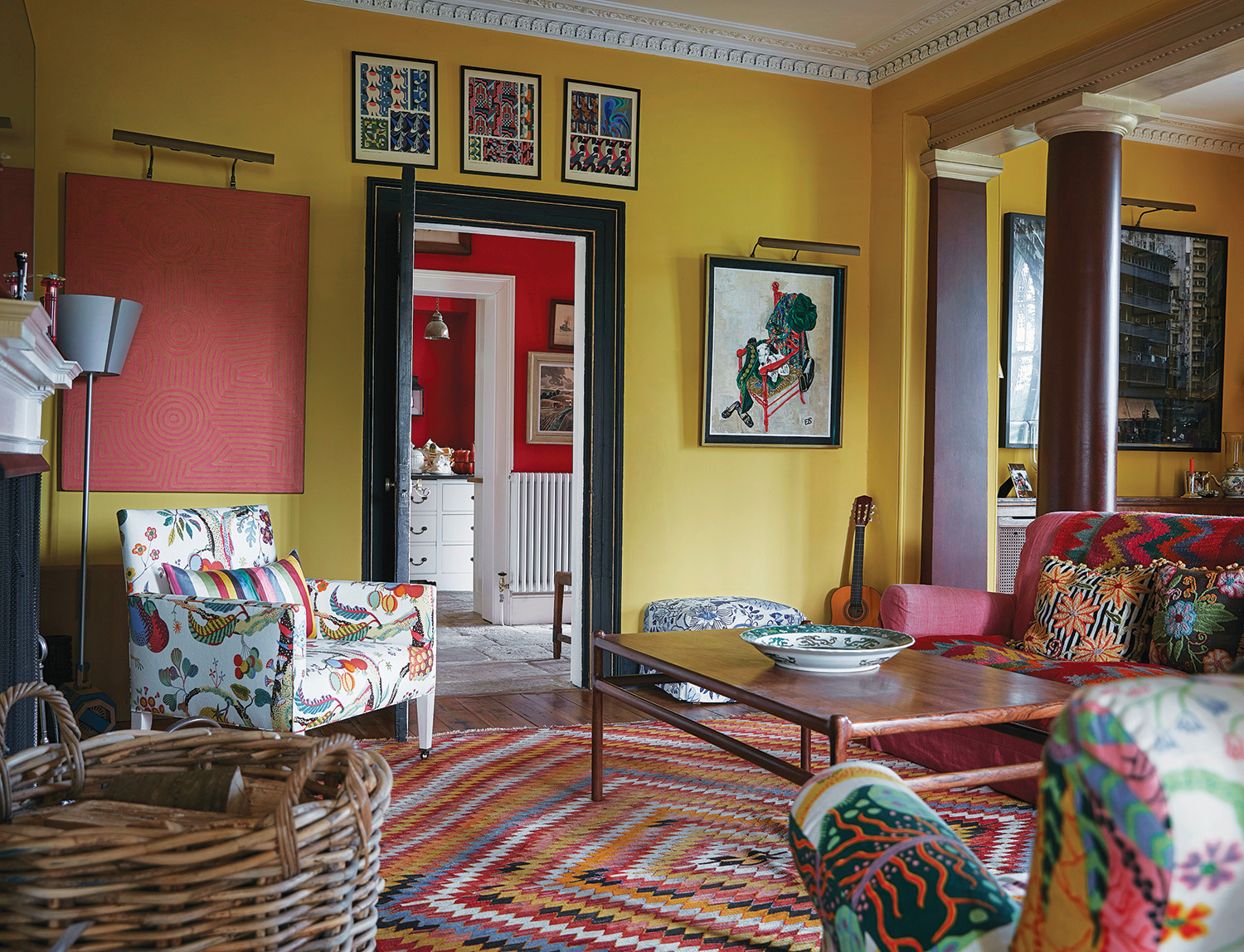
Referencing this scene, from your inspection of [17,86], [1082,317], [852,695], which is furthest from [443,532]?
[852,695]

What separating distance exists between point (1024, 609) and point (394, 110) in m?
3.12

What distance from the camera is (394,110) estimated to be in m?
4.22

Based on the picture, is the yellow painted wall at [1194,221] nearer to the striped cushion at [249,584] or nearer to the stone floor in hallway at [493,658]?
the stone floor in hallway at [493,658]

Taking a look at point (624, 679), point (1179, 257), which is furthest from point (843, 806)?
point (1179, 257)

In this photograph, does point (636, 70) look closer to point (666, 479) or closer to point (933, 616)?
point (666, 479)

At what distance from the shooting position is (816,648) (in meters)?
2.28

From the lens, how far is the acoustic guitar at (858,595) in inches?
190

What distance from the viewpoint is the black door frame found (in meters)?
4.21

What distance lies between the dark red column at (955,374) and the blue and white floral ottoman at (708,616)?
2.68 ft

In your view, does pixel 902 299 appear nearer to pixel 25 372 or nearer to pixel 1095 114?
pixel 1095 114

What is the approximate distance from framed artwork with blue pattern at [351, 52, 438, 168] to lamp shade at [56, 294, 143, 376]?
4.06ft

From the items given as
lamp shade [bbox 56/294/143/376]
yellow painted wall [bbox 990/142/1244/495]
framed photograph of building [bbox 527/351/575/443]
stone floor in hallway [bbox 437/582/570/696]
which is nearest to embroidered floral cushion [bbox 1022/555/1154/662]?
stone floor in hallway [bbox 437/582/570/696]

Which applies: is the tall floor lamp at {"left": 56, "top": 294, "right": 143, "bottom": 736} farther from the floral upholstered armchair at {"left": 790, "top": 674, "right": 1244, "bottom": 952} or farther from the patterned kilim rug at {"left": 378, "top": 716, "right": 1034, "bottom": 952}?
the floral upholstered armchair at {"left": 790, "top": 674, "right": 1244, "bottom": 952}

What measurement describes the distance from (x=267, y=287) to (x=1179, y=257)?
16.1ft
